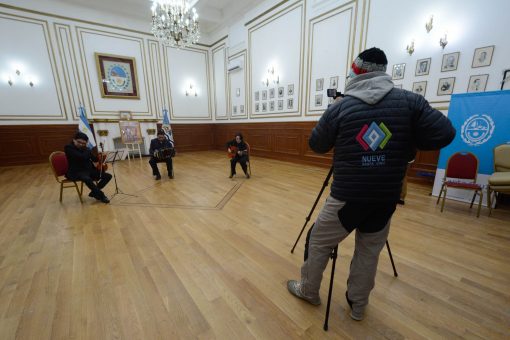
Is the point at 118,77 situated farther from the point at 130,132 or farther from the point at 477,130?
the point at 477,130

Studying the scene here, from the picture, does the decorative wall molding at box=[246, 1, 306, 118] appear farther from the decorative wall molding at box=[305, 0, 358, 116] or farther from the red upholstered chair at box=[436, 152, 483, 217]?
the red upholstered chair at box=[436, 152, 483, 217]

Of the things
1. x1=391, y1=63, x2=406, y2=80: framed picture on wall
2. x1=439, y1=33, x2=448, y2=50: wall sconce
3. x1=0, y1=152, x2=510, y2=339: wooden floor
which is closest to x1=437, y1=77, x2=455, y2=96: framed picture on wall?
x1=439, y1=33, x2=448, y2=50: wall sconce

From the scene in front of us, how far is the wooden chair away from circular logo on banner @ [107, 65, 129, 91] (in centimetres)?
984

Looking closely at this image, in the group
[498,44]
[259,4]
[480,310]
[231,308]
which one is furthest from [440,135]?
[259,4]

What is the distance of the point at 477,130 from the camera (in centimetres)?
310

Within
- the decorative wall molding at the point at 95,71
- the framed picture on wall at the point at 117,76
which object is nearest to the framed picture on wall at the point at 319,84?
the decorative wall molding at the point at 95,71

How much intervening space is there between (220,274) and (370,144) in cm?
152

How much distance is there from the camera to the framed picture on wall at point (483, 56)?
3.23 meters

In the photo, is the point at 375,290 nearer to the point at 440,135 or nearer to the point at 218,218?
the point at 440,135

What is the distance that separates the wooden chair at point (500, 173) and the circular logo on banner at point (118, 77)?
9835mm

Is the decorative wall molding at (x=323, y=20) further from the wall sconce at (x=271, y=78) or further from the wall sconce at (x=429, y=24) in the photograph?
the wall sconce at (x=429, y=24)

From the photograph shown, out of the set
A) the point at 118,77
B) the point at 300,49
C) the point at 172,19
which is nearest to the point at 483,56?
the point at 300,49

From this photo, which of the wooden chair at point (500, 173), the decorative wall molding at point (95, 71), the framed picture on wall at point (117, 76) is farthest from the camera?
the framed picture on wall at point (117, 76)

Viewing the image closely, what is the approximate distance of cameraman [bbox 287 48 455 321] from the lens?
99 cm
